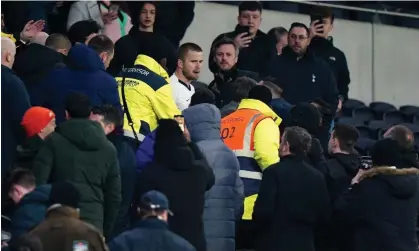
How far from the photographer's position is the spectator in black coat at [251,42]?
17391 mm

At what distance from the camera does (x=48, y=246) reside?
11.0m

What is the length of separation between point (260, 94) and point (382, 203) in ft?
4.88

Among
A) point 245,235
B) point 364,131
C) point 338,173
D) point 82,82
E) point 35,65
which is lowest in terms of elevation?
point 245,235

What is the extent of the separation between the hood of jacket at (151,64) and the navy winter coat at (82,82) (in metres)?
0.70

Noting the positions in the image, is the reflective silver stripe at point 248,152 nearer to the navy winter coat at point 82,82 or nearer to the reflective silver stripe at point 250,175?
the reflective silver stripe at point 250,175

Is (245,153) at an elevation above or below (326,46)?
below

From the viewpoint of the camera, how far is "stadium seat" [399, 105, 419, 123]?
20.1 metres

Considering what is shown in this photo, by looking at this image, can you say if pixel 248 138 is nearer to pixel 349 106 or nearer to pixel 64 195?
pixel 64 195

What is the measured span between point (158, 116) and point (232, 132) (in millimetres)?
710

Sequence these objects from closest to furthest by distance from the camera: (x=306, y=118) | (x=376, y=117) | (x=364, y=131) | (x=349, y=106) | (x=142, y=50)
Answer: (x=306, y=118) < (x=142, y=50) < (x=364, y=131) < (x=349, y=106) < (x=376, y=117)

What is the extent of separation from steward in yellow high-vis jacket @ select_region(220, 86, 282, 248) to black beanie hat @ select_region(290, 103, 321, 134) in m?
0.60

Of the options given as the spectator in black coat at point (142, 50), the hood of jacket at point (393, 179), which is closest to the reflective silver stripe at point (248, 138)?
the hood of jacket at point (393, 179)

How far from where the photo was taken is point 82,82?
13.2 meters

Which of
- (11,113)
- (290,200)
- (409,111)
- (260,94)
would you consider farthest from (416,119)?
(11,113)
